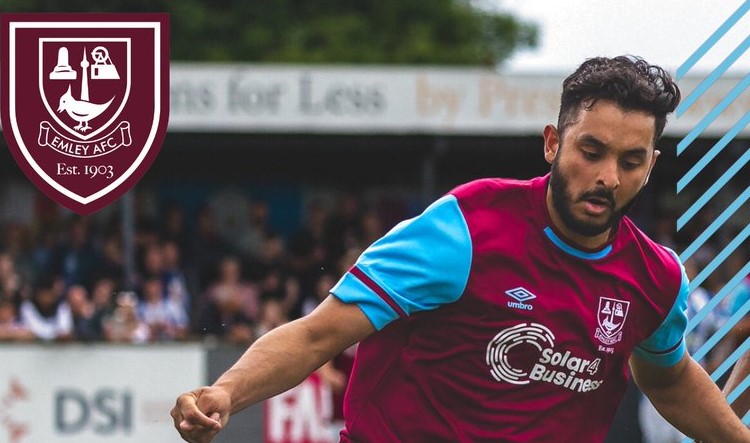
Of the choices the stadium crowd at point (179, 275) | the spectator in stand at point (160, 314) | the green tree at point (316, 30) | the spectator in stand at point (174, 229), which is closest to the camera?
the stadium crowd at point (179, 275)

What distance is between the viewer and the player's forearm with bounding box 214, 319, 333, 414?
360 centimetres

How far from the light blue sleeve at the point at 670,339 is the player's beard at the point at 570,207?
37cm

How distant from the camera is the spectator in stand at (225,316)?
12.9m

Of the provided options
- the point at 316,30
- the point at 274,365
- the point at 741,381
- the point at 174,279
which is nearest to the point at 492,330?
the point at 274,365

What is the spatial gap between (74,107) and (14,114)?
0.68ft

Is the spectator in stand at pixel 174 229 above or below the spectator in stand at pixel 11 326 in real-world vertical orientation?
above

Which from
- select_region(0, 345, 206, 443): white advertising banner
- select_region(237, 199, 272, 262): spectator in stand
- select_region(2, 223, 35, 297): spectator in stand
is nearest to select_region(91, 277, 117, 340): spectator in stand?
select_region(0, 345, 206, 443): white advertising banner

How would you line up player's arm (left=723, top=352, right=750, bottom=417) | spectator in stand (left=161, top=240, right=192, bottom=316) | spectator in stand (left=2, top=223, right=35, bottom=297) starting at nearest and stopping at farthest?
player's arm (left=723, top=352, right=750, bottom=417) → spectator in stand (left=161, top=240, right=192, bottom=316) → spectator in stand (left=2, top=223, right=35, bottom=297)

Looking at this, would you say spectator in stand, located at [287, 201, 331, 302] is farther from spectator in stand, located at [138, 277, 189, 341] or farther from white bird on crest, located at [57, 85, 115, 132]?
white bird on crest, located at [57, 85, 115, 132]

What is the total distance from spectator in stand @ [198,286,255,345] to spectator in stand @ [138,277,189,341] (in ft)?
0.64

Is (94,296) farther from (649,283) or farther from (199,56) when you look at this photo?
(199,56)

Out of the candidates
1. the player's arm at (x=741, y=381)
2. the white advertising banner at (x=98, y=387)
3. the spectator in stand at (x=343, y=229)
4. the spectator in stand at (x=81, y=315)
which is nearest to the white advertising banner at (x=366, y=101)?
the spectator in stand at (x=343, y=229)

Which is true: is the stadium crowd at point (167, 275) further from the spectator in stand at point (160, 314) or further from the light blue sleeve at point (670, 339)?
the light blue sleeve at point (670, 339)

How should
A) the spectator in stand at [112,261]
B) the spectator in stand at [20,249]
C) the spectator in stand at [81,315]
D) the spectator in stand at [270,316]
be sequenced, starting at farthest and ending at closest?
the spectator in stand at [20,249] → the spectator in stand at [112,261] → the spectator in stand at [270,316] → the spectator in stand at [81,315]
